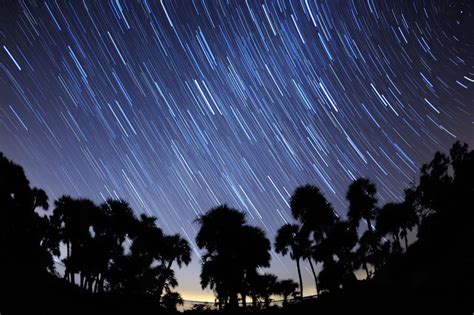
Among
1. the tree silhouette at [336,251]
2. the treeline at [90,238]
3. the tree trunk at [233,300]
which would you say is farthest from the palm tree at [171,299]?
the tree silhouette at [336,251]

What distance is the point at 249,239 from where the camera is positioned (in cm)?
2755

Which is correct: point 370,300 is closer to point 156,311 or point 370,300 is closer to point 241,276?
point 241,276

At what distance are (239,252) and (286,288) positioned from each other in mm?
25914

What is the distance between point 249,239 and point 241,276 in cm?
309

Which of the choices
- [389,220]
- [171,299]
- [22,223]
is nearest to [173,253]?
[171,299]

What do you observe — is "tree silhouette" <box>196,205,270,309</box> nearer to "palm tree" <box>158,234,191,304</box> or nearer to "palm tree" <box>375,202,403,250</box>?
"palm tree" <box>158,234,191,304</box>

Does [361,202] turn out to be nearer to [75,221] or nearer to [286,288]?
[286,288]

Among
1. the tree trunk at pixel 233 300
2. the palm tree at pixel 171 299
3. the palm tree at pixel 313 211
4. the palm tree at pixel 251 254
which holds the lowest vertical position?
the tree trunk at pixel 233 300

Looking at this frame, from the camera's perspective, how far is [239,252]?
26875 mm

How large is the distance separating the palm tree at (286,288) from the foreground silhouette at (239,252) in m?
8.95

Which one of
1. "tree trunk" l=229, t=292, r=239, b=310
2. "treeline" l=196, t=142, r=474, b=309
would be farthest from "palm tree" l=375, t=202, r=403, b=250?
"tree trunk" l=229, t=292, r=239, b=310

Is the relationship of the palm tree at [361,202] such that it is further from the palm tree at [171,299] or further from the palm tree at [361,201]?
the palm tree at [171,299]

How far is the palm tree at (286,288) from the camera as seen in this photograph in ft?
157

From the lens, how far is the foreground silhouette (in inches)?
723
